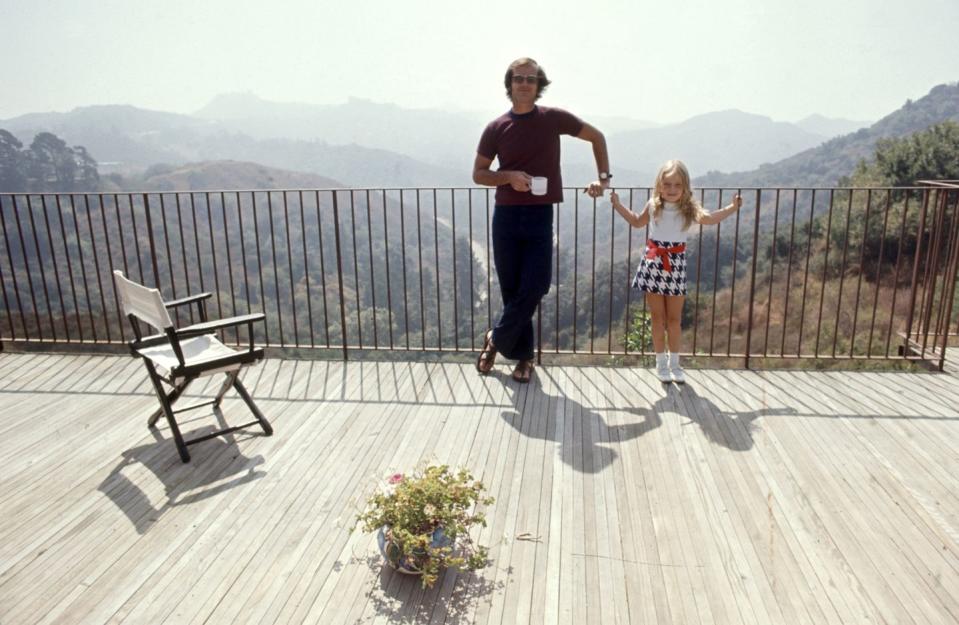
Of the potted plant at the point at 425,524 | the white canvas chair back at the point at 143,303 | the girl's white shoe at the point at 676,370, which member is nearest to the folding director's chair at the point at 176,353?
the white canvas chair back at the point at 143,303

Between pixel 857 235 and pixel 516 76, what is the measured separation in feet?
96.6

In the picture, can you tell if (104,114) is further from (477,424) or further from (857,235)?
(477,424)

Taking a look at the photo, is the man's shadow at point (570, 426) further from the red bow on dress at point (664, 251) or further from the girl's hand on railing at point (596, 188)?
the girl's hand on railing at point (596, 188)

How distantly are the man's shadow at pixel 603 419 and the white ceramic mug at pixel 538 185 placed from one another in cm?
119

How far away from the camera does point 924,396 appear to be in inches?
149

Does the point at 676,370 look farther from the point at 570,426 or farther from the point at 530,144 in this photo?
the point at 530,144

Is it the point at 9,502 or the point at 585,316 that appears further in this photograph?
the point at 585,316

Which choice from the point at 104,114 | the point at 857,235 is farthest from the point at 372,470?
the point at 104,114

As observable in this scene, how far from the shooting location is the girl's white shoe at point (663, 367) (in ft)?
13.1

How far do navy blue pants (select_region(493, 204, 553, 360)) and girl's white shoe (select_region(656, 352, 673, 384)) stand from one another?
811 millimetres

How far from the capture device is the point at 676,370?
4031 millimetres

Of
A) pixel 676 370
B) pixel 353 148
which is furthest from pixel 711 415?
pixel 353 148

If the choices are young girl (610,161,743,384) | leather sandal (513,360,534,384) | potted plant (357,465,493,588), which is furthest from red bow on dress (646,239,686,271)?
potted plant (357,465,493,588)

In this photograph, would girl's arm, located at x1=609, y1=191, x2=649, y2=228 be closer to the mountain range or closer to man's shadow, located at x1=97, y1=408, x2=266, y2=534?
man's shadow, located at x1=97, y1=408, x2=266, y2=534
